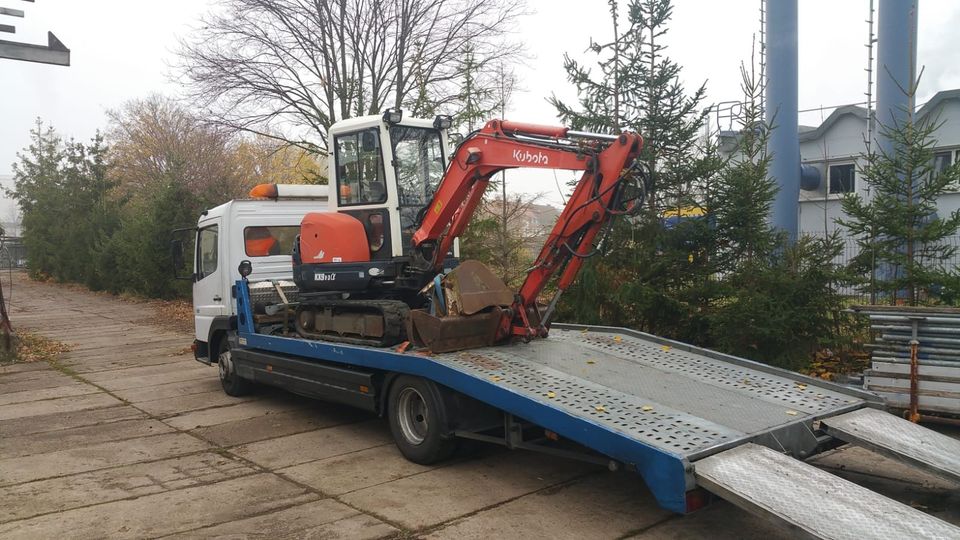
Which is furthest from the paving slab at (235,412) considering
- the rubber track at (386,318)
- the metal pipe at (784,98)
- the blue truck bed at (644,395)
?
the metal pipe at (784,98)

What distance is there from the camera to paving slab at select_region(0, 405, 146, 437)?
8789 mm

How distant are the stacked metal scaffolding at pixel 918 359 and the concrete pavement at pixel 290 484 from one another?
4.21 ft

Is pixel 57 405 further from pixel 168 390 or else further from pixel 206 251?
pixel 206 251

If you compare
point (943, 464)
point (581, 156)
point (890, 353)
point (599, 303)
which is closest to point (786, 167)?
point (599, 303)

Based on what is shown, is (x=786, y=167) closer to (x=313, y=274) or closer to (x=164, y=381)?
(x=313, y=274)

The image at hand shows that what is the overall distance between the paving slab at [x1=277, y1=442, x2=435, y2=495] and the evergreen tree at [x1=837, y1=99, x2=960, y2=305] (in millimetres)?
6357

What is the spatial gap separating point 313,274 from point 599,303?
4053mm

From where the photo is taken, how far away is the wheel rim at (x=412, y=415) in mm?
6852

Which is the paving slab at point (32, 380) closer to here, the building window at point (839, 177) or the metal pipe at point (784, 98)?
the metal pipe at point (784, 98)

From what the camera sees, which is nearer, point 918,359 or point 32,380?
point 918,359

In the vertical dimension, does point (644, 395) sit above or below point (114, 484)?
above

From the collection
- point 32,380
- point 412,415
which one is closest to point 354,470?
point 412,415

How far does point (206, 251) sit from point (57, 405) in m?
2.93

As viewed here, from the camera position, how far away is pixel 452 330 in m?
6.80
